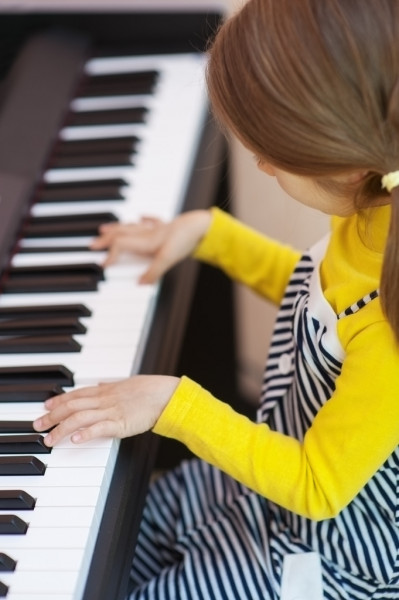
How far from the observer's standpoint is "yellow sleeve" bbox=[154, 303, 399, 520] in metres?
0.84

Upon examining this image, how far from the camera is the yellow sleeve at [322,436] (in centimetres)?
84

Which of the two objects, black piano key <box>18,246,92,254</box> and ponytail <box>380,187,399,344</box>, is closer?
ponytail <box>380,187,399,344</box>

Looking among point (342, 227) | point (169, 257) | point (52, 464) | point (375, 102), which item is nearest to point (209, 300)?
point (169, 257)

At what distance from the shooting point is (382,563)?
0.96 m

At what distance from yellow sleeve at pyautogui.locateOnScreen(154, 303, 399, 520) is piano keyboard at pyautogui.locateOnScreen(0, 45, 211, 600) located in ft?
0.32

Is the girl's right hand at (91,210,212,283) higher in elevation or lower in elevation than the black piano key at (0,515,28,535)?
higher

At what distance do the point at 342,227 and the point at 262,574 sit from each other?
1.28 ft

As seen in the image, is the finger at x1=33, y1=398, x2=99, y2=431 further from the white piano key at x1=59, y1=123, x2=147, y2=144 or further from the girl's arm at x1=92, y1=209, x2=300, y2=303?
the white piano key at x1=59, y1=123, x2=147, y2=144

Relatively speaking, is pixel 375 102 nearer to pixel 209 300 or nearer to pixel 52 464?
pixel 52 464

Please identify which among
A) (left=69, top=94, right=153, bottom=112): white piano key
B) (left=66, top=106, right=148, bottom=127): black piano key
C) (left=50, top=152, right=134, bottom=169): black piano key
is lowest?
(left=50, top=152, right=134, bottom=169): black piano key

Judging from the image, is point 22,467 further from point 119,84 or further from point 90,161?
point 119,84

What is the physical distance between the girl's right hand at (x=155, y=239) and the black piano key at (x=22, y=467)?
1.08 feet

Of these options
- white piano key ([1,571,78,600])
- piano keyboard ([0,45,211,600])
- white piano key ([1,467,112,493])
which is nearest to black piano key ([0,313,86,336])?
piano keyboard ([0,45,211,600])

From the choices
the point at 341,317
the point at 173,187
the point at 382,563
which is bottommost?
the point at 382,563
